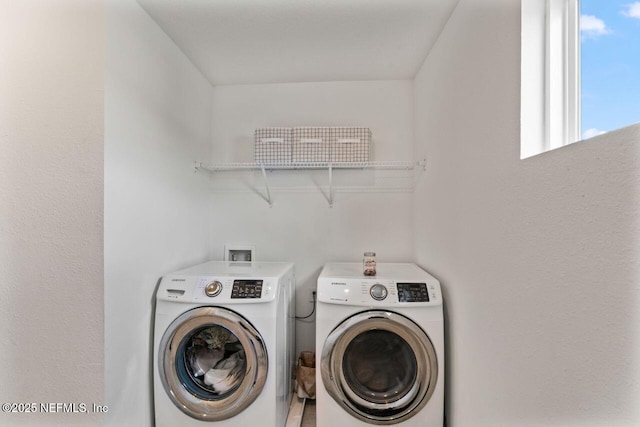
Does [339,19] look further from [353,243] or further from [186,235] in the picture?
[186,235]

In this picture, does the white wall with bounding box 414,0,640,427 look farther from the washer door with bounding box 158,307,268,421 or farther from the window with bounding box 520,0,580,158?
the washer door with bounding box 158,307,268,421

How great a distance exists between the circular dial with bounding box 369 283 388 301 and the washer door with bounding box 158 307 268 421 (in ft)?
2.14

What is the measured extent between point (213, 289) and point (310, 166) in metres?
1.15

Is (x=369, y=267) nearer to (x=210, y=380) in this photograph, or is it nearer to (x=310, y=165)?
(x=310, y=165)

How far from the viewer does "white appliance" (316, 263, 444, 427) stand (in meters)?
1.50

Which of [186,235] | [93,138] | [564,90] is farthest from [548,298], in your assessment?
[186,235]

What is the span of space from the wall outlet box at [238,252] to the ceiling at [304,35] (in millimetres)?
1397

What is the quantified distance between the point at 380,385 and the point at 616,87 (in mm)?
1629

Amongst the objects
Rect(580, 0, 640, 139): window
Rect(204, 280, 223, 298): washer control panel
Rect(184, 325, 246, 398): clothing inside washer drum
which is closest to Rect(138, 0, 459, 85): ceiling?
Rect(580, 0, 640, 139): window

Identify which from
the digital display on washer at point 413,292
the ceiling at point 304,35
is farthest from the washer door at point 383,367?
the ceiling at point 304,35

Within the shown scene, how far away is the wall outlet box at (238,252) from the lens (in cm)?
236

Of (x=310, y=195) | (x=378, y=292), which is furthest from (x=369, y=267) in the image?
(x=310, y=195)

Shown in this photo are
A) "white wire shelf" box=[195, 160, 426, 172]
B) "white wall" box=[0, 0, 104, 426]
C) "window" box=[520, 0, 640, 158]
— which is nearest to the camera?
"window" box=[520, 0, 640, 158]

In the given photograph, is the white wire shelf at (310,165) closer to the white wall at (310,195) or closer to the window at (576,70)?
the white wall at (310,195)
